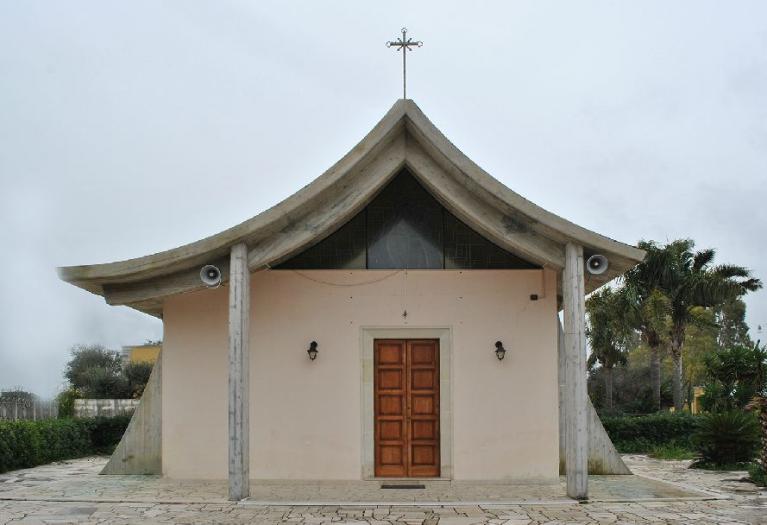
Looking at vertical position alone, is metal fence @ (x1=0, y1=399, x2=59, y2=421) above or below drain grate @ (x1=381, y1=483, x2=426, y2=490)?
above

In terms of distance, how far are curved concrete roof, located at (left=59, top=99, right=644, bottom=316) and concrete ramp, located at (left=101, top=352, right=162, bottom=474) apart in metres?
2.67

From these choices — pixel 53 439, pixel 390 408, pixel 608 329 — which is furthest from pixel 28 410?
pixel 608 329

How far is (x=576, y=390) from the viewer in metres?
11.0

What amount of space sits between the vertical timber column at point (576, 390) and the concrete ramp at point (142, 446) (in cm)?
688

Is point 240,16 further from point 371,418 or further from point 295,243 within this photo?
point 371,418

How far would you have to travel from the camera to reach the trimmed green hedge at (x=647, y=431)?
20469 mm

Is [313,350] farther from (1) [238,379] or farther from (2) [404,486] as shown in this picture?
(2) [404,486]

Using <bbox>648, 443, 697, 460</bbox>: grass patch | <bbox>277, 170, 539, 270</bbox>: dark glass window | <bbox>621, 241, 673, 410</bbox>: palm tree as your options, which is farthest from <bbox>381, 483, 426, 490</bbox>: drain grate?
<bbox>621, 241, 673, 410</bbox>: palm tree

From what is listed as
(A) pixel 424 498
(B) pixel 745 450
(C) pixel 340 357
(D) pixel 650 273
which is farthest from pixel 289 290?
(D) pixel 650 273

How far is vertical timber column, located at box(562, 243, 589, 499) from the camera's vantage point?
10938mm

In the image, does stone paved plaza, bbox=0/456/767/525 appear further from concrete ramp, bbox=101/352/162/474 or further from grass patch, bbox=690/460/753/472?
grass patch, bbox=690/460/753/472

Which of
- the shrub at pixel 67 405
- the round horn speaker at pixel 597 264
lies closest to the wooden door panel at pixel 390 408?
the round horn speaker at pixel 597 264

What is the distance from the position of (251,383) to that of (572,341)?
16.7 ft

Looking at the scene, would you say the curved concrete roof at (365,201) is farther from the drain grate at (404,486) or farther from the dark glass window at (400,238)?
the drain grate at (404,486)
